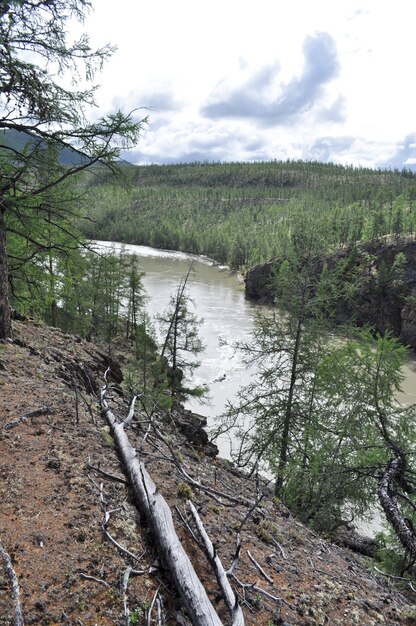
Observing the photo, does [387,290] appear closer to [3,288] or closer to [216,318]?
[216,318]

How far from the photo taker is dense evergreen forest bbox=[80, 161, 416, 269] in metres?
13.2

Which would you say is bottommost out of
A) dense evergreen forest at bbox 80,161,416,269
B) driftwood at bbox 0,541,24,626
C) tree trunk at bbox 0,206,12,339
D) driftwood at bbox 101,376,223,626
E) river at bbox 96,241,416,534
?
river at bbox 96,241,416,534

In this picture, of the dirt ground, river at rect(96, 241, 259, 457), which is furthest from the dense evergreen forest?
Answer: the dirt ground

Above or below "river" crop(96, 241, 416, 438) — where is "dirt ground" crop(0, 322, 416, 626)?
above

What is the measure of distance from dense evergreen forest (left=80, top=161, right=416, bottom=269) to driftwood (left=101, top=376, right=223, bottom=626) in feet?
15.8

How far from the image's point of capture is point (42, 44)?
6426mm

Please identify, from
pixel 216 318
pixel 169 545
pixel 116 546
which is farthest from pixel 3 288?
pixel 216 318

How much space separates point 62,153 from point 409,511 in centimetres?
919

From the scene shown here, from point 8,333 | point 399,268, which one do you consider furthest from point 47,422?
point 399,268

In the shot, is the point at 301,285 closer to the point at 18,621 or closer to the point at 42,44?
the point at 42,44

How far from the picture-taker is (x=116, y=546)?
3.26 meters

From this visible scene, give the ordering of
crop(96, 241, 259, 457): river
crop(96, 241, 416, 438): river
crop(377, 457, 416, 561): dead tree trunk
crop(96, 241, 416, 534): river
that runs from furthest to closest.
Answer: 1. crop(96, 241, 416, 438): river
2. crop(96, 241, 259, 457): river
3. crop(96, 241, 416, 534): river
4. crop(377, 457, 416, 561): dead tree trunk

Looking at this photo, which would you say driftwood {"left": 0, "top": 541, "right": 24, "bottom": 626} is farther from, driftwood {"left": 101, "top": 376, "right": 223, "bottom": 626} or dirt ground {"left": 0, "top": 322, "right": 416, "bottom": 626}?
driftwood {"left": 101, "top": 376, "right": 223, "bottom": 626}

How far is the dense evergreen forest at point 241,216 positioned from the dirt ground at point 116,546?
4.36m
